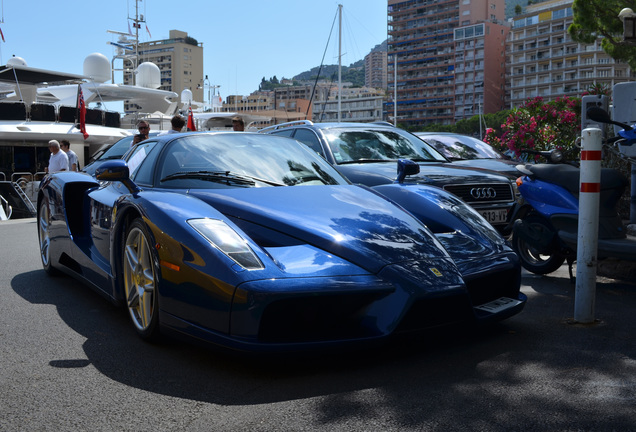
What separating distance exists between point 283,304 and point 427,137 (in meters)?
7.93

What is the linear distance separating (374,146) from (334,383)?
5283 mm

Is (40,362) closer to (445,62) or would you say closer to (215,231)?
(215,231)

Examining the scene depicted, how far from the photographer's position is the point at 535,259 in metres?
5.88

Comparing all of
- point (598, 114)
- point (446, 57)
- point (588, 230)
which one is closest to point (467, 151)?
point (598, 114)

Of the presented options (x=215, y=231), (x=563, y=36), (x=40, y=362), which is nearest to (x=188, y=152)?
(x=215, y=231)

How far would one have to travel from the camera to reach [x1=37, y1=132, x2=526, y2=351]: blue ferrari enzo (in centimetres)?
297

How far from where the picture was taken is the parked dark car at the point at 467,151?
9.02 m

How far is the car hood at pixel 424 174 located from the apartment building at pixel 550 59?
4621 inches

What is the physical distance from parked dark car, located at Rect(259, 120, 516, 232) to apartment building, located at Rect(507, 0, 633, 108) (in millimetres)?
117075

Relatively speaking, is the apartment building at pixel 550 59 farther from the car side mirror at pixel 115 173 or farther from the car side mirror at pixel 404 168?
the car side mirror at pixel 115 173

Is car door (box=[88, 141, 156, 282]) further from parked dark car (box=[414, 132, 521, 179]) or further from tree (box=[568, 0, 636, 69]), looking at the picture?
tree (box=[568, 0, 636, 69])

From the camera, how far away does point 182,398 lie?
2771 millimetres

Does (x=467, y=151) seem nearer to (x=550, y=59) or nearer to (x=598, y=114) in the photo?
(x=598, y=114)

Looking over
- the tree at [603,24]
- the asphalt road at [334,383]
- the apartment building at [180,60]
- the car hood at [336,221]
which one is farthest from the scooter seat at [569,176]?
the apartment building at [180,60]
